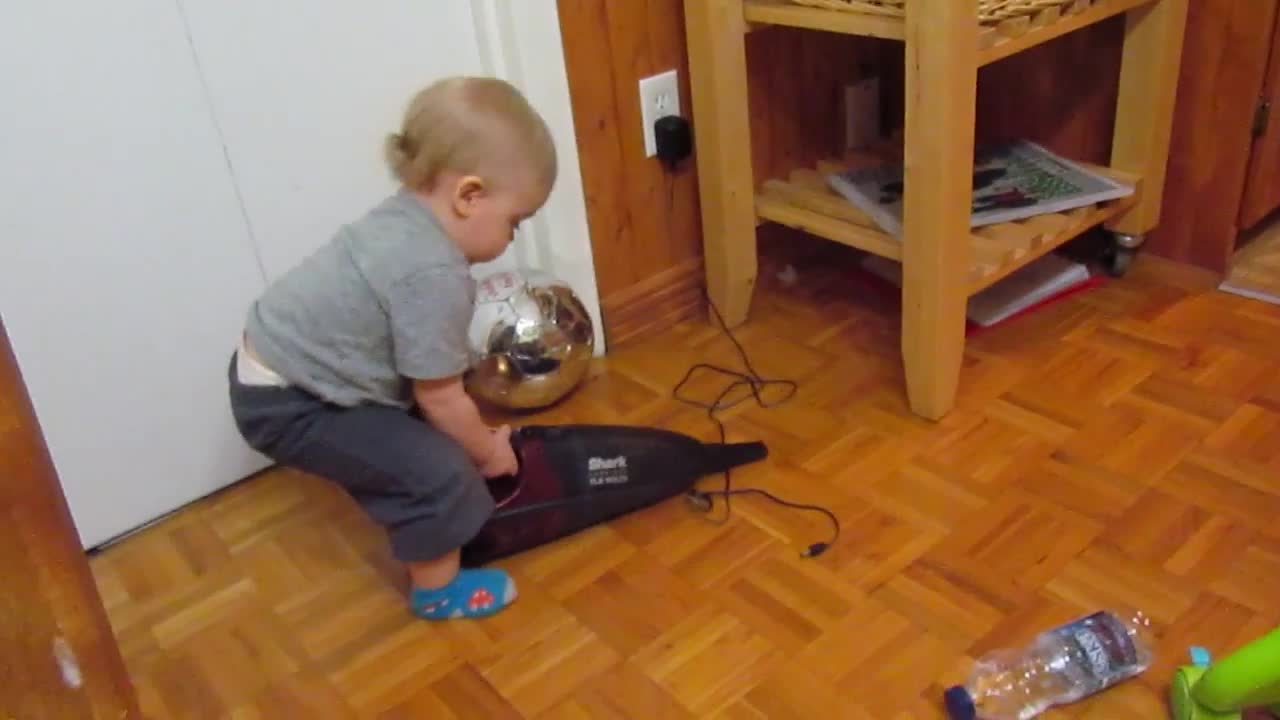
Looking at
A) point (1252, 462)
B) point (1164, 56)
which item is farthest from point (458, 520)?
point (1164, 56)

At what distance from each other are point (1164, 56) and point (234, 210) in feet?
3.81

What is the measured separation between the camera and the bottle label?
0.97 metres

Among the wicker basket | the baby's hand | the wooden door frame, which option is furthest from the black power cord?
the wooden door frame

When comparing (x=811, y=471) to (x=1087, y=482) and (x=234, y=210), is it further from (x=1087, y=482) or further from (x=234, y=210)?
(x=234, y=210)

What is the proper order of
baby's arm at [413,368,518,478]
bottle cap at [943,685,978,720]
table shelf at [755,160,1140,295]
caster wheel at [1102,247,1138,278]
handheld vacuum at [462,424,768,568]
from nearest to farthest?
bottle cap at [943,685,978,720] → baby's arm at [413,368,518,478] → handheld vacuum at [462,424,768,568] → table shelf at [755,160,1140,295] → caster wheel at [1102,247,1138,278]

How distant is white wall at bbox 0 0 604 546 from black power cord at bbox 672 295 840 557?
38 cm

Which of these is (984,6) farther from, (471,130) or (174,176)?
(174,176)

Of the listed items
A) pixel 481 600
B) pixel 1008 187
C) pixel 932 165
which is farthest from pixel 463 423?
pixel 1008 187

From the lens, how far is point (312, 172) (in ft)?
4.26

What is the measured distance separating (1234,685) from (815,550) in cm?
41

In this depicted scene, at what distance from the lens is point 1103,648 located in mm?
979

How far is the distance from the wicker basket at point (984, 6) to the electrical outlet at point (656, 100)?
0.27 meters

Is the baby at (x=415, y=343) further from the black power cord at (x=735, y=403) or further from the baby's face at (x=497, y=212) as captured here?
the black power cord at (x=735, y=403)

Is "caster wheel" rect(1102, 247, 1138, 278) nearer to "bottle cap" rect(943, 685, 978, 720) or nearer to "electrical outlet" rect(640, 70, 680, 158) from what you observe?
"electrical outlet" rect(640, 70, 680, 158)
